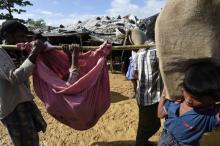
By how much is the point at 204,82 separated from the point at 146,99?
2.17 metres

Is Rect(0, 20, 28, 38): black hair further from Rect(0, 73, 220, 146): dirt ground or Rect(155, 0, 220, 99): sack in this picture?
Rect(0, 73, 220, 146): dirt ground

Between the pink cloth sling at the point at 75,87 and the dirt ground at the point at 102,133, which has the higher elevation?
the pink cloth sling at the point at 75,87

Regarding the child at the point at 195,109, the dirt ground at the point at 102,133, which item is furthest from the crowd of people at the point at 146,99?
the dirt ground at the point at 102,133

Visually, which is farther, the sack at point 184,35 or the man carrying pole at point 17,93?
the man carrying pole at point 17,93

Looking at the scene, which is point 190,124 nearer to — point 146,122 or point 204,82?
point 204,82

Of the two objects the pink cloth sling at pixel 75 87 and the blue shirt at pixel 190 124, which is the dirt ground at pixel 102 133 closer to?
the pink cloth sling at pixel 75 87

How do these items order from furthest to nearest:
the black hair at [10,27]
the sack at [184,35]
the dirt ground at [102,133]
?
the dirt ground at [102,133] < the black hair at [10,27] < the sack at [184,35]

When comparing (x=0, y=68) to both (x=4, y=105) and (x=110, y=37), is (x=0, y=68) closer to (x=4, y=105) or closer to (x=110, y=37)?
(x=4, y=105)

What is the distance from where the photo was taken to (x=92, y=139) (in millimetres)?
5625

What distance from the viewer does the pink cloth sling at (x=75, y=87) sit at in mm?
3727

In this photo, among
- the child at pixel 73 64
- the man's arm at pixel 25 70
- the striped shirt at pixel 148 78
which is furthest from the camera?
the striped shirt at pixel 148 78

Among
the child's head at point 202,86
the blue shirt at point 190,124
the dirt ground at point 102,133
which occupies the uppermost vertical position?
the child's head at point 202,86

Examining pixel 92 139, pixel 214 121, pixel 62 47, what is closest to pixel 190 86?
pixel 214 121

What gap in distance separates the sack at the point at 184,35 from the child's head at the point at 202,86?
0.31m
